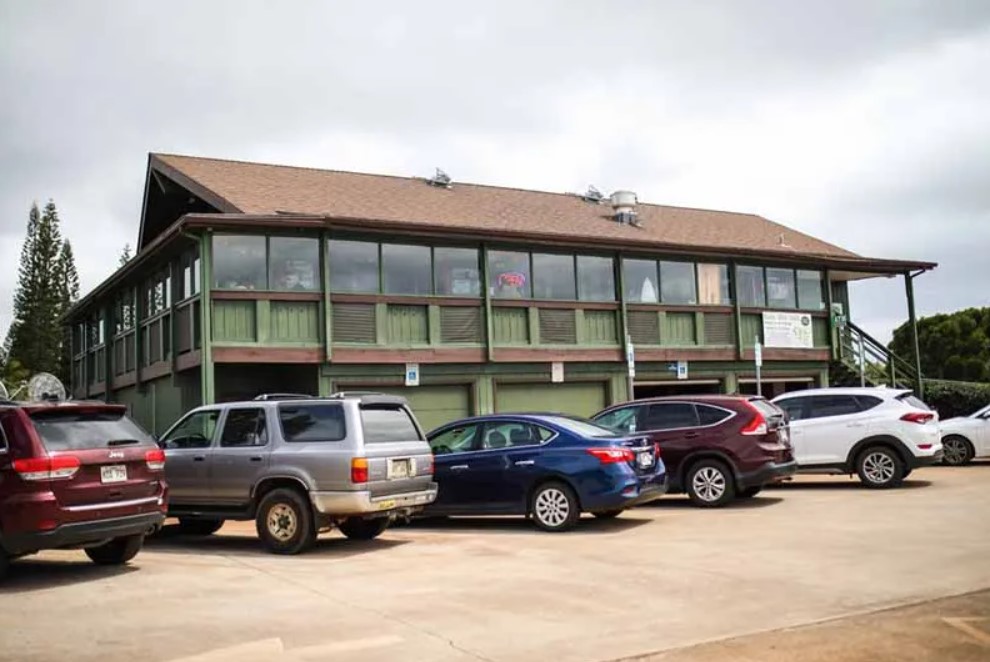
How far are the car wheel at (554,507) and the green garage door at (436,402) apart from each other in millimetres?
7652

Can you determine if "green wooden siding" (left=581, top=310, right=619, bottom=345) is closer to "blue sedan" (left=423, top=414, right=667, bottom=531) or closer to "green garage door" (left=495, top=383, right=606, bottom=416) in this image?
"green garage door" (left=495, top=383, right=606, bottom=416)

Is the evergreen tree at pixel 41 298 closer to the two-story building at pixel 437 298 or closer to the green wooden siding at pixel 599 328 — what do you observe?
the two-story building at pixel 437 298

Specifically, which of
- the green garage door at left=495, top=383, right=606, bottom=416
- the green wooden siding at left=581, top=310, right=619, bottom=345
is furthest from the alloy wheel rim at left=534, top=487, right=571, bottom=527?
the green wooden siding at left=581, top=310, right=619, bottom=345

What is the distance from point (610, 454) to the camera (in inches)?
516

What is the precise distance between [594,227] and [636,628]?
18.2 meters

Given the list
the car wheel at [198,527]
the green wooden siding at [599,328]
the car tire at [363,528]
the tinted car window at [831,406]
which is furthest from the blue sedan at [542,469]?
the green wooden siding at [599,328]

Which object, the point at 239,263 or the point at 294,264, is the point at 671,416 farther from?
the point at 239,263

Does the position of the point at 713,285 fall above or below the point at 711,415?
above

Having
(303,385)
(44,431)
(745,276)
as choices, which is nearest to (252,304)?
(303,385)

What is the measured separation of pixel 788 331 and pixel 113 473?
64.9ft

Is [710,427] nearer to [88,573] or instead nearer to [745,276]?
[88,573]

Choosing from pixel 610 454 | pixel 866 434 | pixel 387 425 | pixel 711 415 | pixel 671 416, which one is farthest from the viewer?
pixel 866 434

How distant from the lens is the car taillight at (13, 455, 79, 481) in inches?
380

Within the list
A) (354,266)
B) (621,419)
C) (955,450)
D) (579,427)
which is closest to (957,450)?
(955,450)
